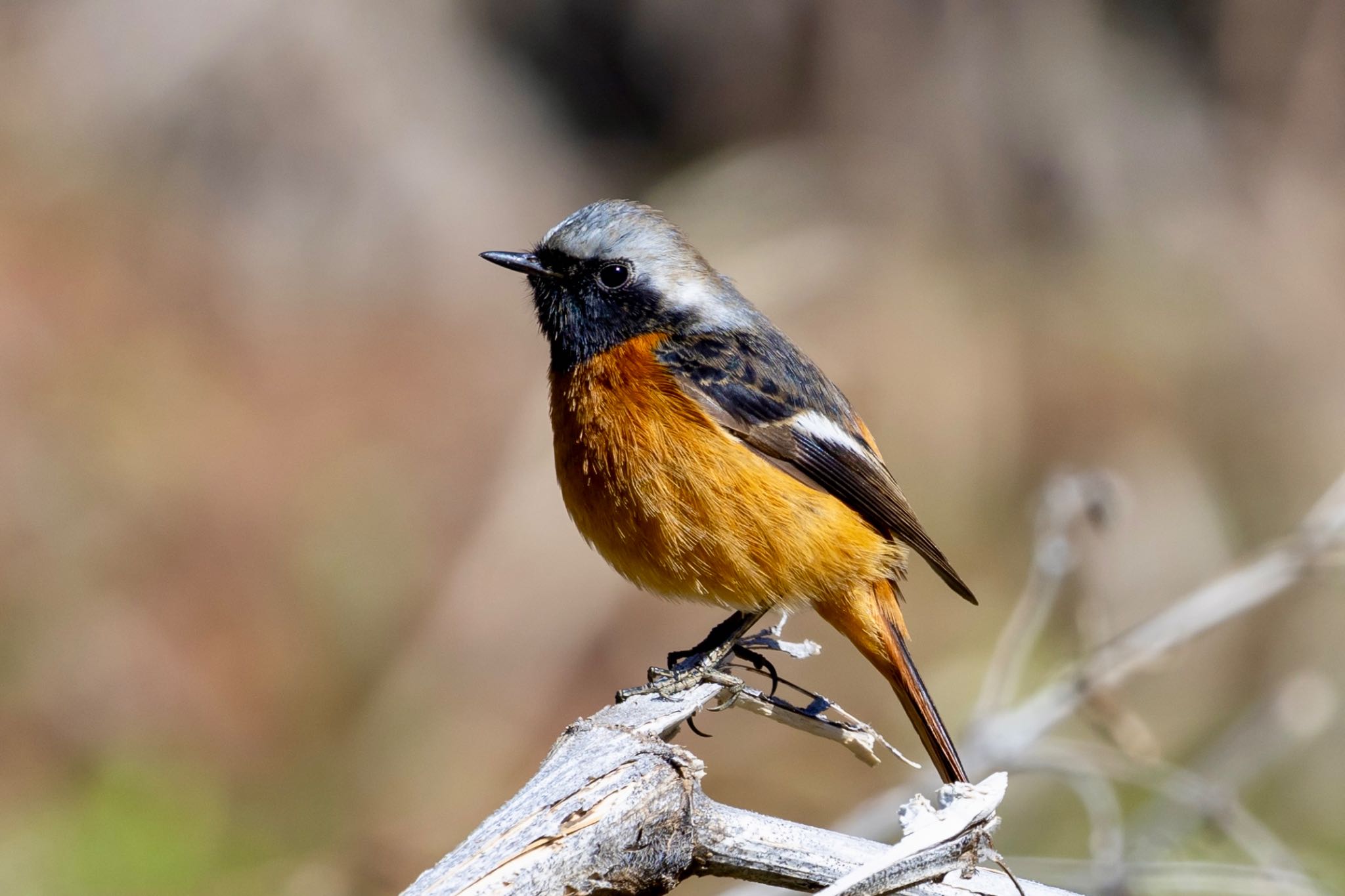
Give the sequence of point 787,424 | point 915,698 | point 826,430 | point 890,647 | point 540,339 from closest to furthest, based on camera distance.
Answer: point 915,698, point 890,647, point 787,424, point 826,430, point 540,339

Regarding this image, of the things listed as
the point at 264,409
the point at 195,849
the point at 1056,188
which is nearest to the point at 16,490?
the point at 264,409

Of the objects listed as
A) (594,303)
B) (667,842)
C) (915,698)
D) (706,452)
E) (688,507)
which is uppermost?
(594,303)

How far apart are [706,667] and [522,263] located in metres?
1.58

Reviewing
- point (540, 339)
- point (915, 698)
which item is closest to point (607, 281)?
point (915, 698)

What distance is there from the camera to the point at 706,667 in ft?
13.5

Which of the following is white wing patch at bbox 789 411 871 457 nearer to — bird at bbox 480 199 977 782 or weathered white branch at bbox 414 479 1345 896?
bird at bbox 480 199 977 782

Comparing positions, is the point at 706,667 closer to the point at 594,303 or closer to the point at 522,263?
the point at 594,303

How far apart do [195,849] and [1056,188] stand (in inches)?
310

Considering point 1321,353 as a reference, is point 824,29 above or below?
above

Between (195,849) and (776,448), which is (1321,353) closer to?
(776,448)

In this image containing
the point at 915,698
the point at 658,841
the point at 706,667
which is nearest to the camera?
the point at 658,841

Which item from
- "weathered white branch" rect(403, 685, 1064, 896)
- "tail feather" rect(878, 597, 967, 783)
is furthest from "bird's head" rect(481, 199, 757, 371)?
"weathered white branch" rect(403, 685, 1064, 896)

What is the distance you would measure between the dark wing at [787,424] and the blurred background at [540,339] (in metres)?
3.83

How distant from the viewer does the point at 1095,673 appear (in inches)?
173
